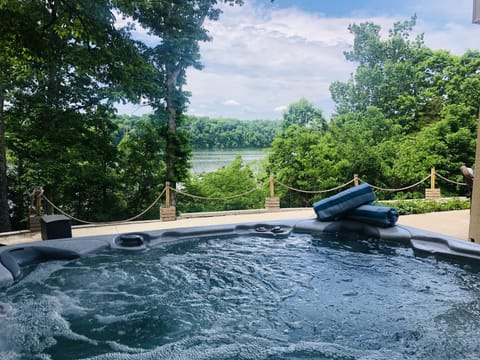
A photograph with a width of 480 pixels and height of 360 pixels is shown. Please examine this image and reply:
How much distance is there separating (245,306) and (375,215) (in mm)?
2299

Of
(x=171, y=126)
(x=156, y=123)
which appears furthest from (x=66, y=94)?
(x=171, y=126)

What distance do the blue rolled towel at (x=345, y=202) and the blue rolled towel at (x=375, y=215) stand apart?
0.07 m

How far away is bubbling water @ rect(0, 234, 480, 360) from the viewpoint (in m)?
2.05

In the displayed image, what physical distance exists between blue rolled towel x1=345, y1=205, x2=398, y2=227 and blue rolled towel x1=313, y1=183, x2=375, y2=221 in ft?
0.24

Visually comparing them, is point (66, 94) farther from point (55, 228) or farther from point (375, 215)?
point (375, 215)

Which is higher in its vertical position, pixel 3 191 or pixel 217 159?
pixel 217 159

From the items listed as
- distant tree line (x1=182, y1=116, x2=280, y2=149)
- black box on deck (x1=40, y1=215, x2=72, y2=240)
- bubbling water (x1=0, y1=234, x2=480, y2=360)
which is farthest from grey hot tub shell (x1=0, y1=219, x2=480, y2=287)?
distant tree line (x1=182, y1=116, x2=280, y2=149)

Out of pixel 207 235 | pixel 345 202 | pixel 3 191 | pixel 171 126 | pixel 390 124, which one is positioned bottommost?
pixel 207 235

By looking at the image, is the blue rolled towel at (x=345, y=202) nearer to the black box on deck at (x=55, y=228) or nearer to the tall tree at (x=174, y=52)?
the black box on deck at (x=55, y=228)

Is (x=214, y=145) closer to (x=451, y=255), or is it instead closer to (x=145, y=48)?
(x=145, y=48)

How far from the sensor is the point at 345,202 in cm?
443

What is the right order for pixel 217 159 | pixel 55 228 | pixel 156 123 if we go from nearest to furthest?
pixel 55 228 < pixel 156 123 < pixel 217 159

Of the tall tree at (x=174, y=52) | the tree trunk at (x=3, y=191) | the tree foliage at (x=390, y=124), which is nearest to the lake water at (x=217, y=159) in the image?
the tree foliage at (x=390, y=124)

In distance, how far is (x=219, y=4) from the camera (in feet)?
25.9
